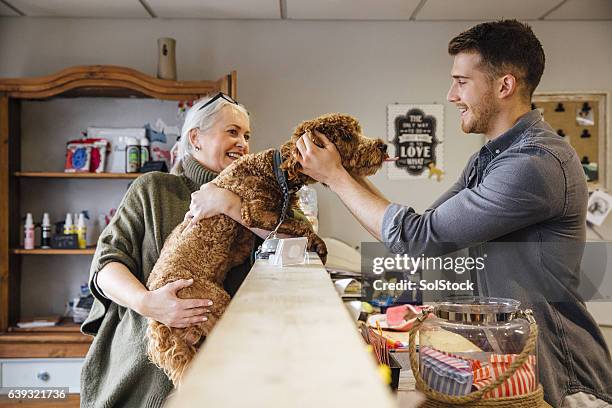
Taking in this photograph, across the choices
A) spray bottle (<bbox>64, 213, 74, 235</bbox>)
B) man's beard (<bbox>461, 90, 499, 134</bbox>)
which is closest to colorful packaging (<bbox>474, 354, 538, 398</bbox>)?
man's beard (<bbox>461, 90, 499, 134</bbox>)

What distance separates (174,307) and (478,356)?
0.68 m

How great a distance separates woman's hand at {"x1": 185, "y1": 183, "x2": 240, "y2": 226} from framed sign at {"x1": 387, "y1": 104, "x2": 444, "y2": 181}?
2.61m

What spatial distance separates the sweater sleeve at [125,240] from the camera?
1.72m

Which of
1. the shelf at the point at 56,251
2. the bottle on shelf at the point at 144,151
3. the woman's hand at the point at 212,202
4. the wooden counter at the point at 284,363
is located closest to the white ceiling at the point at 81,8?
the bottle on shelf at the point at 144,151

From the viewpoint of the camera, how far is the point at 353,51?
13.3 ft

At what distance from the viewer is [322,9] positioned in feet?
12.4

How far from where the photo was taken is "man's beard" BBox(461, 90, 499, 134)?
1.67 metres

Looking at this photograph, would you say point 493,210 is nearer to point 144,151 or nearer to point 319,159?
point 319,159

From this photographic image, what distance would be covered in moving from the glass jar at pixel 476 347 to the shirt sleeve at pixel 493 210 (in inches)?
10.9

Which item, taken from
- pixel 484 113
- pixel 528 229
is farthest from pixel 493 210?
pixel 484 113

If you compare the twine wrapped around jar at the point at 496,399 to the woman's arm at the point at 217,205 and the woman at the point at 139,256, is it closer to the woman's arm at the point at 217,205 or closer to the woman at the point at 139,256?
the woman's arm at the point at 217,205

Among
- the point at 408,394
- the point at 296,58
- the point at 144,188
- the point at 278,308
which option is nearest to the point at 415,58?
the point at 296,58

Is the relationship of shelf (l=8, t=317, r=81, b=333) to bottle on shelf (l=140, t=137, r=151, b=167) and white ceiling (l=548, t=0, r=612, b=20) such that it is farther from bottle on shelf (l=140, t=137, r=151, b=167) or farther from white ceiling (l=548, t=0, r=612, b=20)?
white ceiling (l=548, t=0, r=612, b=20)

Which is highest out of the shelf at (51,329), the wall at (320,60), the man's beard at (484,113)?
the wall at (320,60)
